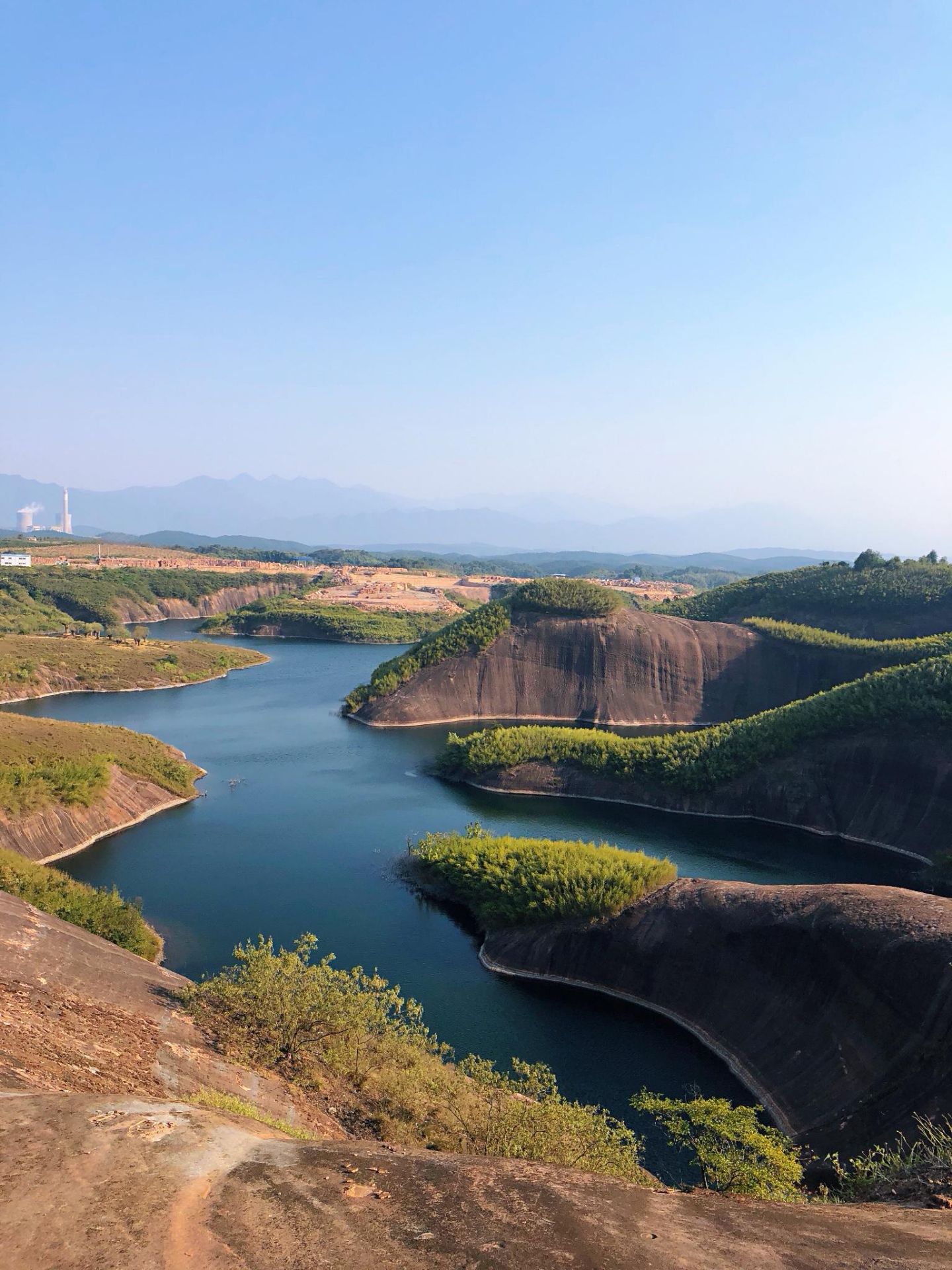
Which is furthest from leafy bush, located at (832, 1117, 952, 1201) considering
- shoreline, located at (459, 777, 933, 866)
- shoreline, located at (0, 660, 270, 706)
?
shoreline, located at (0, 660, 270, 706)

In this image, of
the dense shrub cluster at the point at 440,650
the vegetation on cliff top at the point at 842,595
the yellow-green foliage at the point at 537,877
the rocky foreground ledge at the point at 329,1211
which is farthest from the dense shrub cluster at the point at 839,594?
the rocky foreground ledge at the point at 329,1211

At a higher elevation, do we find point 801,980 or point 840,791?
point 840,791

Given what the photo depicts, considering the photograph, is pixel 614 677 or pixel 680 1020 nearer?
pixel 680 1020

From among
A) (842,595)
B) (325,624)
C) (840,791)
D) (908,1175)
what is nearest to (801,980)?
(908,1175)

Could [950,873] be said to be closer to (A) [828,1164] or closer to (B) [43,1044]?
(A) [828,1164]

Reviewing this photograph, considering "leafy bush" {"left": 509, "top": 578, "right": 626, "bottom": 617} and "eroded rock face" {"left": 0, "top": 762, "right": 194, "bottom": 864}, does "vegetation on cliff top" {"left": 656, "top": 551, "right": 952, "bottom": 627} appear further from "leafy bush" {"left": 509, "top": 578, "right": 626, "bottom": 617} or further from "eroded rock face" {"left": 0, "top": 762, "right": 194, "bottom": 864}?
"eroded rock face" {"left": 0, "top": 762, "right": 194, "bottom": 864}

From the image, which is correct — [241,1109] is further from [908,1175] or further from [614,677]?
[614,677]

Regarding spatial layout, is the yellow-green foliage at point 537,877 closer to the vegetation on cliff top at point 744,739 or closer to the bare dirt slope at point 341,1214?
the vegetation on cliff top at point 744,739

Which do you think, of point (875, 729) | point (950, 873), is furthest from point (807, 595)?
point (950, 873)
